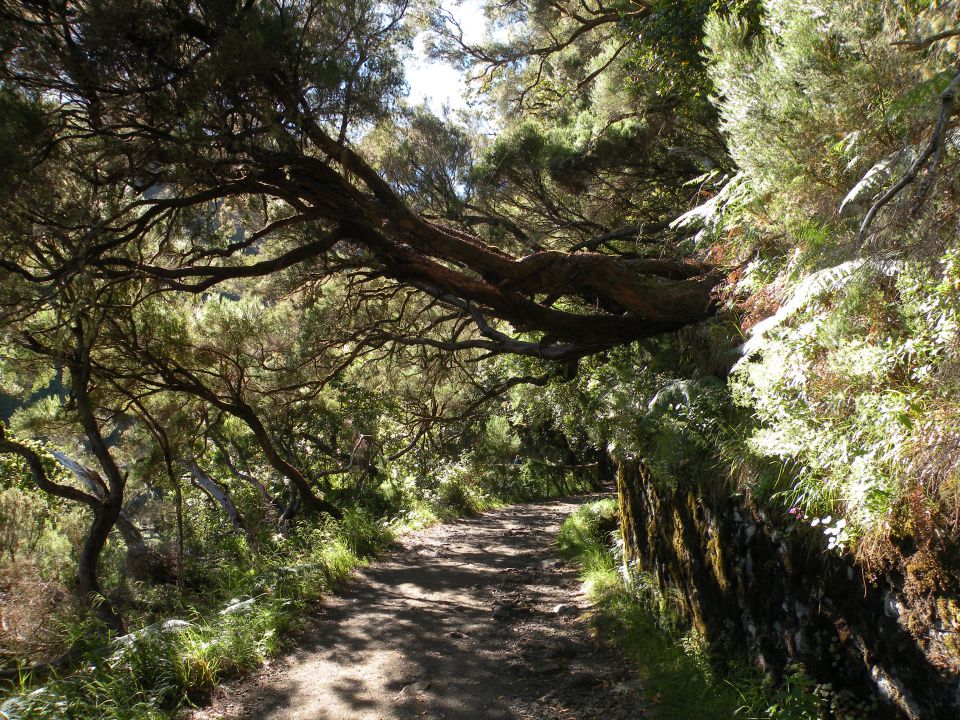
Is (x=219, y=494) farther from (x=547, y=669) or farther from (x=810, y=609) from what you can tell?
(x=810, y=609)

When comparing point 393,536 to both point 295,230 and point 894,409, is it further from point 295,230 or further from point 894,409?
point 894,409

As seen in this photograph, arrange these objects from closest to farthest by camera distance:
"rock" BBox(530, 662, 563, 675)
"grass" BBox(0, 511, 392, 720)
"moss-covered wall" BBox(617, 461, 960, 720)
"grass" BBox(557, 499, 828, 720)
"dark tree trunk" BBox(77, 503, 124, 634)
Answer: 1. "moss-covered wall" BBox(617, 461, 960, 720)
2. "grass" BBox(557, 499, 828, 720)
3. "grass" BBox(0, 511, 392, 720)
4. "rock" BBox(530, 662, 563, 675)
5. "dark tree trunk" BBox(77, 503, 124, 634)

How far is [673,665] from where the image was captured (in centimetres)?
578

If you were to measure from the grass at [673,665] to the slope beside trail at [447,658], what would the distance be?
21 centimetres

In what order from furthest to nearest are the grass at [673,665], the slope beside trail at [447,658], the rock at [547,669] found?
the rock at [547,669]
the slope beside trail at [447,658]
the grass at [673,665]

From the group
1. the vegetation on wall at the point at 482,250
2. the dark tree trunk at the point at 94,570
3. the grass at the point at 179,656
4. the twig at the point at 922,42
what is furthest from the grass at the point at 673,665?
the dark tree trunk at the point at 94,570

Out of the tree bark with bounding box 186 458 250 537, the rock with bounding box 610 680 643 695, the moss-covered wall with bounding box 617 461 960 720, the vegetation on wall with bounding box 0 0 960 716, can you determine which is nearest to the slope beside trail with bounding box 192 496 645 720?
the rock with bounding box 610 680 643 695

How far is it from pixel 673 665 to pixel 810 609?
6.31 ft

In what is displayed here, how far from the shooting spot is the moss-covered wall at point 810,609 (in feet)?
10.8

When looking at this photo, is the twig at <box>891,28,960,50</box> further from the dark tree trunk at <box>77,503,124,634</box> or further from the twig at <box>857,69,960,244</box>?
the dark tree trunk at <box>77,503,124,634</box>

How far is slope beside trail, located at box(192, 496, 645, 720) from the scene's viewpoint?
5.70 meters

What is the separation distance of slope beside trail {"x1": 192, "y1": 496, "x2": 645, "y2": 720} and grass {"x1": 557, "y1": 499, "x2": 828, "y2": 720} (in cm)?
21

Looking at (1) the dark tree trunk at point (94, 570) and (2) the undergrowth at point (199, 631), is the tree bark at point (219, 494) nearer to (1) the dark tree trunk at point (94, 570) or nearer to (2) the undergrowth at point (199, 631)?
(2) the undergrowth at point (199, 631)

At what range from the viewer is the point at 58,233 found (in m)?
5.57
